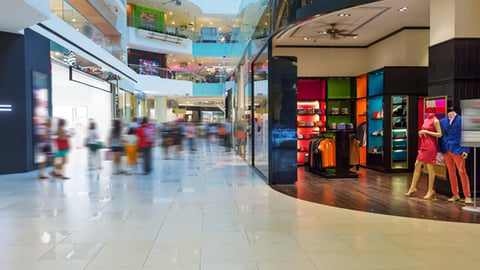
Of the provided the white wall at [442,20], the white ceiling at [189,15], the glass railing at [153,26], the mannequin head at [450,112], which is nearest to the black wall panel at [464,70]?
the mannequin head at [450,112]

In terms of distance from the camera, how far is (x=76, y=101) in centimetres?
1605

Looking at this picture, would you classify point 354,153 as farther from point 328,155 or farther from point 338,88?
point 338,88

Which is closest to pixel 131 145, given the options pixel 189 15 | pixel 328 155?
pixel 328 155

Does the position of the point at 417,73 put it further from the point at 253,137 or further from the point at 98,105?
the point at 98,105

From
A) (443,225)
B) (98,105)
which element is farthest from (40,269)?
(98,105)

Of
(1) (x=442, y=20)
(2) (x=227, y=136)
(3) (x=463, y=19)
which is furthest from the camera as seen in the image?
(2) (x=227, y=136)

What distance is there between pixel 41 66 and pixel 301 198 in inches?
330

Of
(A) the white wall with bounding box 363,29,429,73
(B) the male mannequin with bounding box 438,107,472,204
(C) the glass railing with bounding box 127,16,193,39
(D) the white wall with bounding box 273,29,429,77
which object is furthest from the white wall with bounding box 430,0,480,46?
(C) the glass railing with bounding box 127,16,193,39

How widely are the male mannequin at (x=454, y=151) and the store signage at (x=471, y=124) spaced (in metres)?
0.33

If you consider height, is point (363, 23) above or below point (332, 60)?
above

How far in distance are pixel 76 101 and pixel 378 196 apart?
14.1 meters

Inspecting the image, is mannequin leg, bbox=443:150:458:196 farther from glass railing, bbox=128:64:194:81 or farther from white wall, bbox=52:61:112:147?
glass railing, bbox=128:64:194:81

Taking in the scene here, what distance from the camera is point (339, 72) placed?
36.5 feet

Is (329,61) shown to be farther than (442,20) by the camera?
Yes
